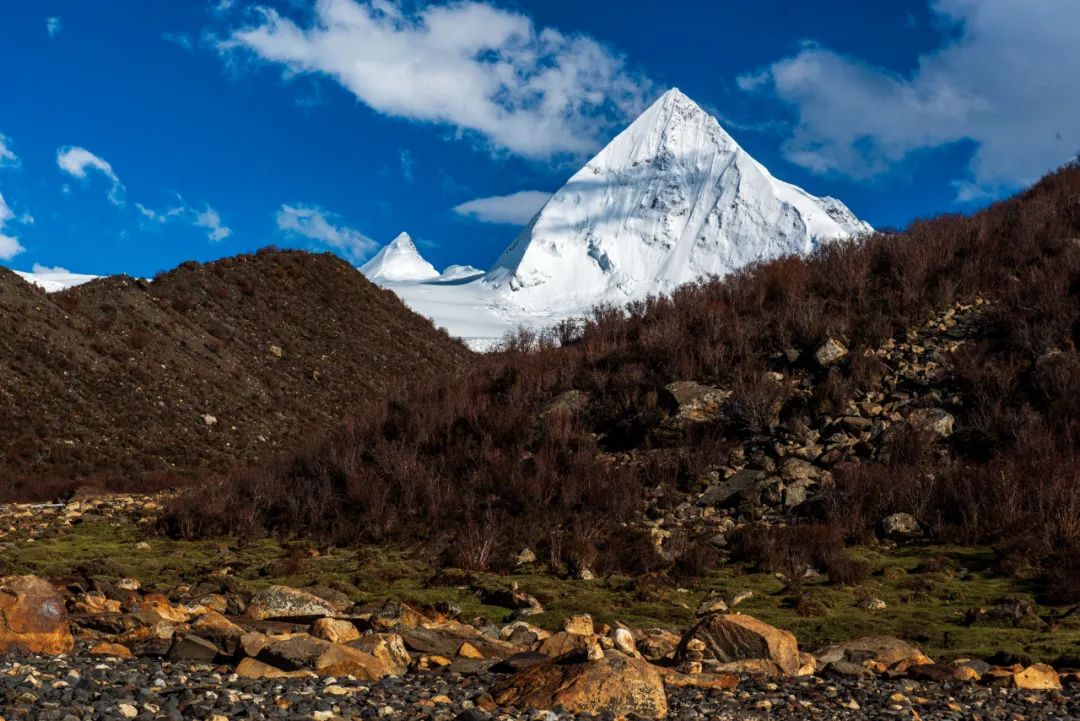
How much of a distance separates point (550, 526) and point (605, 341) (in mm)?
7298

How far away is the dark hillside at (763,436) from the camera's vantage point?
12.4m

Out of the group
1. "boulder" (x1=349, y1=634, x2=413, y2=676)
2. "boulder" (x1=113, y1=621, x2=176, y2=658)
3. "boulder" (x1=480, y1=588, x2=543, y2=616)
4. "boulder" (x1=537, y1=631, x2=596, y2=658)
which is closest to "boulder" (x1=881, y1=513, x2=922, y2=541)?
"boulder" (x1=480, y1=588, x2=543, y2=616)

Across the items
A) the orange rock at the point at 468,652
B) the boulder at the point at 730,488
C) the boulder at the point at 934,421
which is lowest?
the orange rock at the point at 468,652

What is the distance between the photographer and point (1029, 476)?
1211 centimetres

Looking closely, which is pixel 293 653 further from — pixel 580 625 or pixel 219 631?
pixel 580 625

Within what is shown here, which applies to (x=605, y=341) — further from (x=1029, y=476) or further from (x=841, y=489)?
(x=1029, y=476)

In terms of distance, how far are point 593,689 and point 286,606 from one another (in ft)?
14.8

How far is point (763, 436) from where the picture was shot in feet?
48.5

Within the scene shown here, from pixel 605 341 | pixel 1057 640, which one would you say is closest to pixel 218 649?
pixel 1057 640

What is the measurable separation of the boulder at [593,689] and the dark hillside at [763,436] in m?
6.12

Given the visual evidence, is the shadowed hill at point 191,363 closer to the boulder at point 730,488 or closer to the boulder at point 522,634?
the boulder at point 730,488

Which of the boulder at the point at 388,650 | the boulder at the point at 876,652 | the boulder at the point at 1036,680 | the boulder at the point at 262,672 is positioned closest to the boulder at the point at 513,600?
the boulder at the point at 388,650

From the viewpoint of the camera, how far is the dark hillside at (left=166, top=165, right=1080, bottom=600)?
1238 cm

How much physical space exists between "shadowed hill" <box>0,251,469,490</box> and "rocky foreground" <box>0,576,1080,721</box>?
46.4 feet
